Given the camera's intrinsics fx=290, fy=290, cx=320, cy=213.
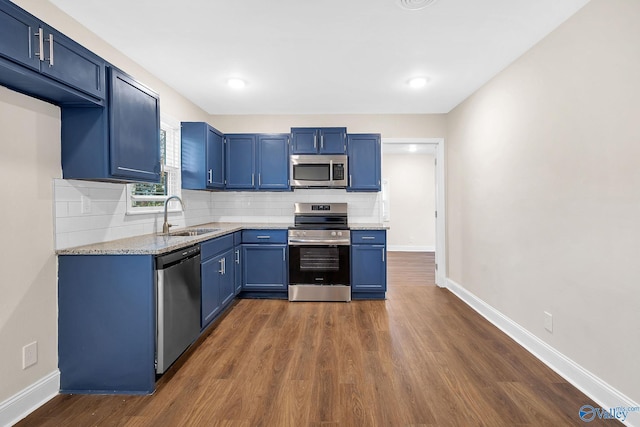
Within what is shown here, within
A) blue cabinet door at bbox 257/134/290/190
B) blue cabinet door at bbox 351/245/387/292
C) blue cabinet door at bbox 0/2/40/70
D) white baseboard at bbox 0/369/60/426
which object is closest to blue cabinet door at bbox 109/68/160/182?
blue cabinet door at bbox 0/2/40/70

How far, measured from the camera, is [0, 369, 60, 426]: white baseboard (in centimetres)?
164

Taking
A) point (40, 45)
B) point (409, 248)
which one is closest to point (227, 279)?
point (40, 45)

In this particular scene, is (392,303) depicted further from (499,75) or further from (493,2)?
(493,2)

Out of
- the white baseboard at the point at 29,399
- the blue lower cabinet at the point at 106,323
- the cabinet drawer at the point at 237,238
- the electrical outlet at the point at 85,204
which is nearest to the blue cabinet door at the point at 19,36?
the electrical outlet at the point at 85,204

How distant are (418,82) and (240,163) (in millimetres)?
2505

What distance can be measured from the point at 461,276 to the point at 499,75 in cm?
243

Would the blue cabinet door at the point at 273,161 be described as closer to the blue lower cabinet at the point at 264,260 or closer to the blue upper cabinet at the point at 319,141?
the blue upper cabinet at the point at 319,141

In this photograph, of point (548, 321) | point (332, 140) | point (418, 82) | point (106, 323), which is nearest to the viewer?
point (106, 323)

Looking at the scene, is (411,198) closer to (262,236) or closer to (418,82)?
(418,82)

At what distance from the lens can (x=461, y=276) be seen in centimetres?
387

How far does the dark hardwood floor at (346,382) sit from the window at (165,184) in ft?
4.66

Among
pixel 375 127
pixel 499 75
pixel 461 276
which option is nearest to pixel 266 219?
pixel 375 127

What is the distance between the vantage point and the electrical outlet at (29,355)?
1.74 m

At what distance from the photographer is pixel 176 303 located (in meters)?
2.17
